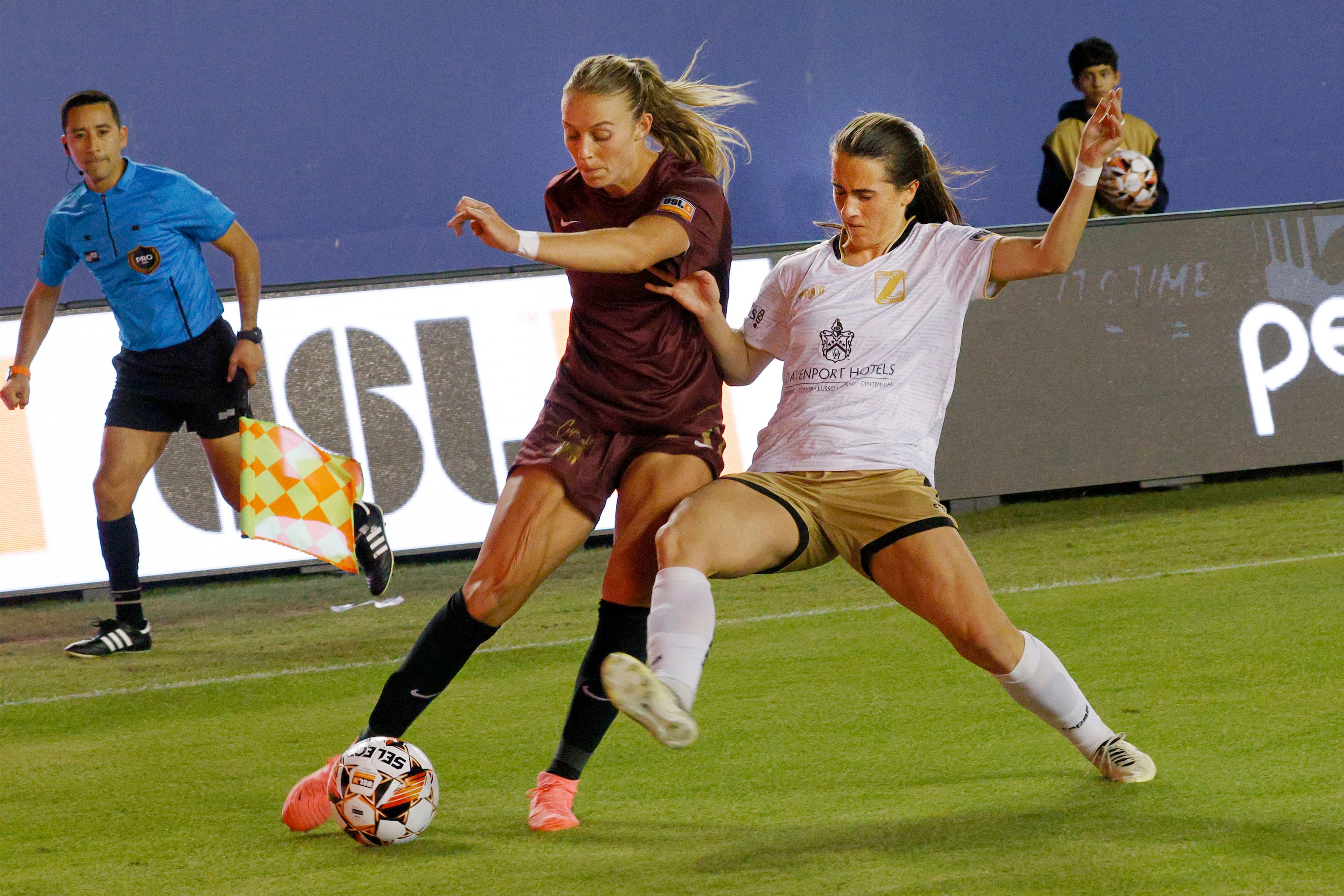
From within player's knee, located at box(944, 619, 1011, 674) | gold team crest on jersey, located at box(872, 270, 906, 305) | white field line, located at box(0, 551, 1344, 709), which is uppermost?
gold team crest on jersey, located at box(872, 270, 906, 305)

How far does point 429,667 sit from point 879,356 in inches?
48.3

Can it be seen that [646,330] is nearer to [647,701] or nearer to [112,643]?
[647,701]

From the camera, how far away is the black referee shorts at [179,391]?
5707 mm

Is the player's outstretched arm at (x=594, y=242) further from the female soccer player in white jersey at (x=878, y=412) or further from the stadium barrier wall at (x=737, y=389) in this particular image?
the stadium barrier wall at (x=737, y=389)

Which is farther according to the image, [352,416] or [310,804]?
[352,416]

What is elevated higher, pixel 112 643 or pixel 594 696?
pixel 594 696

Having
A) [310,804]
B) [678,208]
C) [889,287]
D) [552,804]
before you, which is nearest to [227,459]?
[310,804]

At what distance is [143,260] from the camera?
5.71 m

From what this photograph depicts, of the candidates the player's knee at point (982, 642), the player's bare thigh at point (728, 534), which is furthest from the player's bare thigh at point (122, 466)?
the player's knee at point (982, 642)

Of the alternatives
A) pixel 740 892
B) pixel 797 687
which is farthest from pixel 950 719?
pixel 740 892

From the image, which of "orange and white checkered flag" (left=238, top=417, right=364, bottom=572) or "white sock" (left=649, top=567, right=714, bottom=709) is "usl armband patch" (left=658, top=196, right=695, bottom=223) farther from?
"orange and white checkered flag" (left=238, top=417, right=364, bottom=572)

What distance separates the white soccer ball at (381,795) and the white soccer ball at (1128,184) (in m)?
6.12

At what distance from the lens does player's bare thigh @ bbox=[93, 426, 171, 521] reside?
18.7 feet

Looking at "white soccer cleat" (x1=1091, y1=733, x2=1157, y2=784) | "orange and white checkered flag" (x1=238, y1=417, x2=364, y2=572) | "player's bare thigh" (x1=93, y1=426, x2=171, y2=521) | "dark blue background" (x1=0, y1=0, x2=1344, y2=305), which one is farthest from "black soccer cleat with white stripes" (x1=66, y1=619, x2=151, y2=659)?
"white soccer cleat" (x1=1091, y1=733, x2=1157, y2=784)
